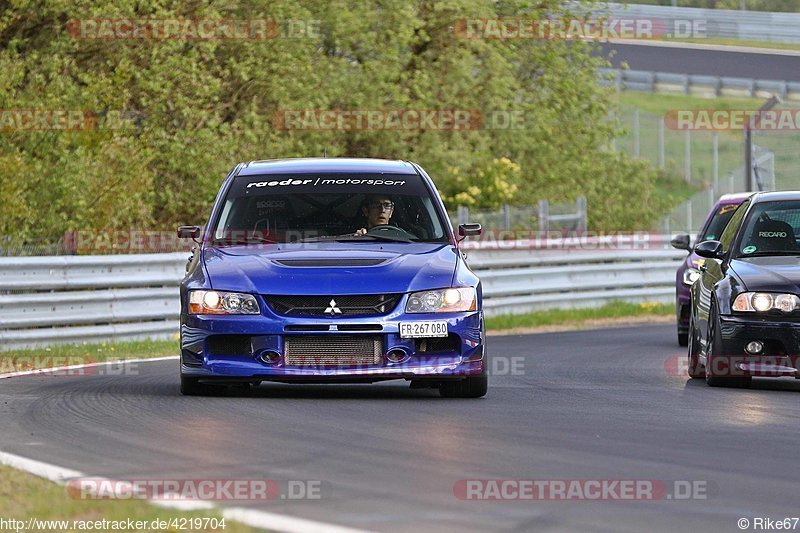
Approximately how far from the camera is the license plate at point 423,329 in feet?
35.9

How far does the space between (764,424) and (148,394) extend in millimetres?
4314

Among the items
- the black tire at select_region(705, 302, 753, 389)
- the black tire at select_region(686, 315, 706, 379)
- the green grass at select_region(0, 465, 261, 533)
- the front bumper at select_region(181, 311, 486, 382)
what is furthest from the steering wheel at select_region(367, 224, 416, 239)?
the green grass at select_region(0, 465, 261, 533)

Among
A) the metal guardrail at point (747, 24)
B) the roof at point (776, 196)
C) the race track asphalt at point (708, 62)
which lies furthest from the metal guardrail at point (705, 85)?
the roof at point (776, 196)

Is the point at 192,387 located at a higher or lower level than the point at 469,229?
lower

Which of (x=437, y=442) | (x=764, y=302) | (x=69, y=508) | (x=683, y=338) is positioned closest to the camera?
(x=69, y=508)

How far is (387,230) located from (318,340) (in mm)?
1474

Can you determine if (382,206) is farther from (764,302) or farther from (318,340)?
(764,302)

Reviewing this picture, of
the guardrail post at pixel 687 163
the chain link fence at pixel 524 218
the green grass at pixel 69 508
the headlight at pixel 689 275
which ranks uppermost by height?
the green grass at pixel 69 508

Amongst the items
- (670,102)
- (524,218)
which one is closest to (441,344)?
(524,218)

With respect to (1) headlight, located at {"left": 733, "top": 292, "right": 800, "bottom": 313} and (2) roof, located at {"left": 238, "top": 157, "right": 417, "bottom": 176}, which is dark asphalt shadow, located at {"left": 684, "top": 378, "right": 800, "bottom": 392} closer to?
(1) headlight, located at {"left": 733, "top": 292, "right": 800, "bottom": 313}

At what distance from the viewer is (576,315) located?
25.4 meters

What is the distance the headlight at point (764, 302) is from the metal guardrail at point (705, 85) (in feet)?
109

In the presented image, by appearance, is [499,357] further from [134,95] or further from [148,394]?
[134,95]

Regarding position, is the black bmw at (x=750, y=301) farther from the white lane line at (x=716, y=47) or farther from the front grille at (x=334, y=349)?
the white lane line at (x=716, y=47)
